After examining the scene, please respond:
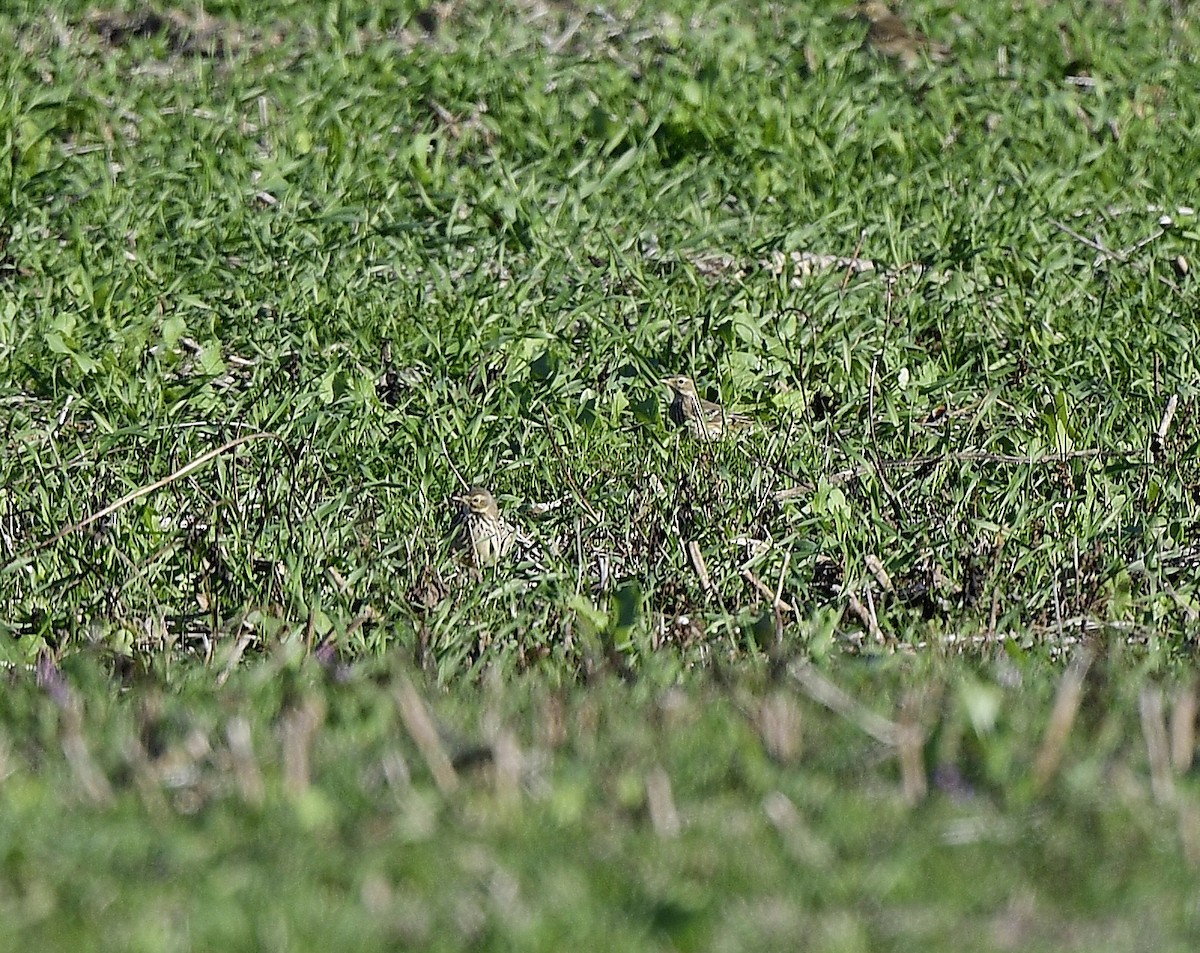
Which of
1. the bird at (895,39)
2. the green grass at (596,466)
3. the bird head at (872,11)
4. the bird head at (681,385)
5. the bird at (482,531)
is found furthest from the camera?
the bird head at (872,11)

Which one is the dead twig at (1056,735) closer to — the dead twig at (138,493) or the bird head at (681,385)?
the dead twig at (138,493)

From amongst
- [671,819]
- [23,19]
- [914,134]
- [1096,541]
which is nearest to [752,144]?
[914,134]

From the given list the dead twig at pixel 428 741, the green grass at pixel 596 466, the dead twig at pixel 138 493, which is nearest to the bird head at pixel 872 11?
the green grass at pixel 596 466

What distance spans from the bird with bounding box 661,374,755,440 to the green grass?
0.07m

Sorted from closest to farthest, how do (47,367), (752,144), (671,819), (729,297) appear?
(671,819), (47,367), (729,297), (752,144)

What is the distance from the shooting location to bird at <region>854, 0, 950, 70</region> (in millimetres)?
7401

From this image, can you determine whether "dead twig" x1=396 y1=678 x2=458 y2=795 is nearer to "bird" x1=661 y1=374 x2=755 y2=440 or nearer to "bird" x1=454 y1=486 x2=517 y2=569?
"bird" x1=454 y1=486 x2=517 y2=569

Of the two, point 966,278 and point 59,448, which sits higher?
point 966,278

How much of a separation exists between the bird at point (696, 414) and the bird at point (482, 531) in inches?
25.5

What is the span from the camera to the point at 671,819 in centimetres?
245

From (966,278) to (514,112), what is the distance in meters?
1.89

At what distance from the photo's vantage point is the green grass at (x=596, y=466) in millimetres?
2355

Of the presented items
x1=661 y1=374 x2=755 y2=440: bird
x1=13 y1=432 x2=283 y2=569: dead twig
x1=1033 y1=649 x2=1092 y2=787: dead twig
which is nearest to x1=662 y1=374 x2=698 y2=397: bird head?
x1=661 y1=374 x2=755 y2=440: bird

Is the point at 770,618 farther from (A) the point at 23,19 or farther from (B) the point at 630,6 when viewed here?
(A) the point at 23,19
